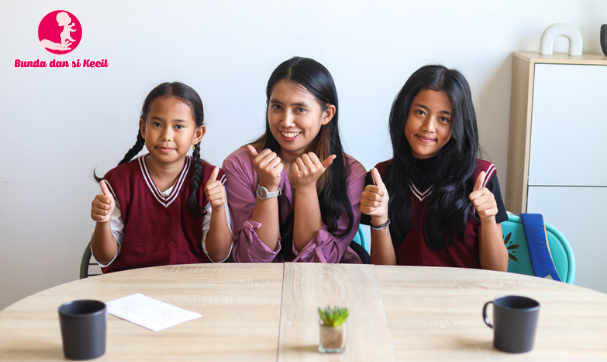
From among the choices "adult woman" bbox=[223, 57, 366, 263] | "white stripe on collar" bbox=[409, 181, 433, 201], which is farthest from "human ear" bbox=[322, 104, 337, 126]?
"white stripe on collar" bbox=[409, 181, 433, 201]

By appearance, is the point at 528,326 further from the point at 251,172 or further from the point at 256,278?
the point at 251,172

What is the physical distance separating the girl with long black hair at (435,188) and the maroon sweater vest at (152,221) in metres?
0.55

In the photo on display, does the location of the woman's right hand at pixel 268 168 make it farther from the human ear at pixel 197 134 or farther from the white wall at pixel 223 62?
the white wall at pixel 223 62

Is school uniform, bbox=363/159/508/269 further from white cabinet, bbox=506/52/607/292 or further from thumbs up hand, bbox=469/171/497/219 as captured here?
white cabinet, bbox=506/52/607/292

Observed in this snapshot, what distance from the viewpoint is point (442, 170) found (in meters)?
1.73

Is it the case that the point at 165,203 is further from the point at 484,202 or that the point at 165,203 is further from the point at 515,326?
the point at 515,326

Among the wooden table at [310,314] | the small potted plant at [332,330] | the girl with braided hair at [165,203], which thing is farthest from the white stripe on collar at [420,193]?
the small potted plant at [332,330]

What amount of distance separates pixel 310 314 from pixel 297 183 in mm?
646

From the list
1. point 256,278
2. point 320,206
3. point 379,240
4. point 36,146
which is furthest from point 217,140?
point 256,278

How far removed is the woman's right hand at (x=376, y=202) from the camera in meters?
1.56

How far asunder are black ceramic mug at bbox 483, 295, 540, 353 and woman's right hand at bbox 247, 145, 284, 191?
0.83 m

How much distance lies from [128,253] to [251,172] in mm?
459

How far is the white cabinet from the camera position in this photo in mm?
2383

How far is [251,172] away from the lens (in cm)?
182
